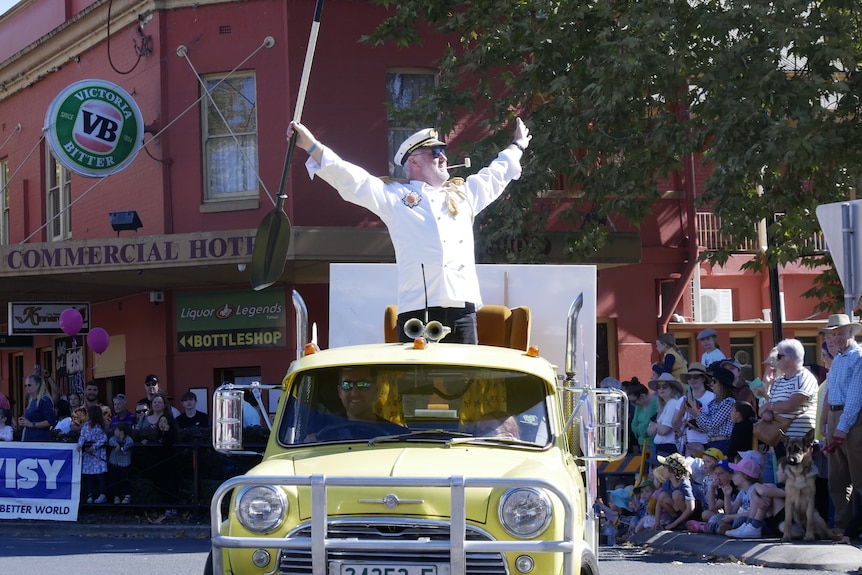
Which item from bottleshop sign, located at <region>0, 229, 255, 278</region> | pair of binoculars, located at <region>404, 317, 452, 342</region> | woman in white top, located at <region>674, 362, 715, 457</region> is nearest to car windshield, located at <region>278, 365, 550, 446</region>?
pair of binoculars, located at <region>404, 317, 452, 342</region>

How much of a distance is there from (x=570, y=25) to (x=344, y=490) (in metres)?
11.4

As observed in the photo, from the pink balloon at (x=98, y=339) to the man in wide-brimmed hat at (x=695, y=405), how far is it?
11.9m

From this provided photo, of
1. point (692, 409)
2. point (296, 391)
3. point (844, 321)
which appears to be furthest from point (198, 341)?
point (296, 391)

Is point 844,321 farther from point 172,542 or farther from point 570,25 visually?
point 172,542

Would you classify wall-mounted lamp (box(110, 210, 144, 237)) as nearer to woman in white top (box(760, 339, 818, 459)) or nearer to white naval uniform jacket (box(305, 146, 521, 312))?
woman in white top (box(760, 339, 818, 459))

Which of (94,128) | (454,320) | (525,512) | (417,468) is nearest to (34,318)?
(94,128)

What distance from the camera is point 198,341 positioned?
875 inches

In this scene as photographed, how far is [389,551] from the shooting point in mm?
6316

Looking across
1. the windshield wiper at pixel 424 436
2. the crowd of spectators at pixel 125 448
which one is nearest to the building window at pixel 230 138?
the crowd of spectators at pixel 125 448

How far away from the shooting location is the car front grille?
632 centimetres

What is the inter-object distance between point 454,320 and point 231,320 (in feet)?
44.1

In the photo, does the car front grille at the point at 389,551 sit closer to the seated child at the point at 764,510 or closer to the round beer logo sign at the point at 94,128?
the seated child at the point at 764,510

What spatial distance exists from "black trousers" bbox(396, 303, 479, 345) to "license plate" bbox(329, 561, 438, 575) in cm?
272

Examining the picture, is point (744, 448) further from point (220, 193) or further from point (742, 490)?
point (220, 193)
